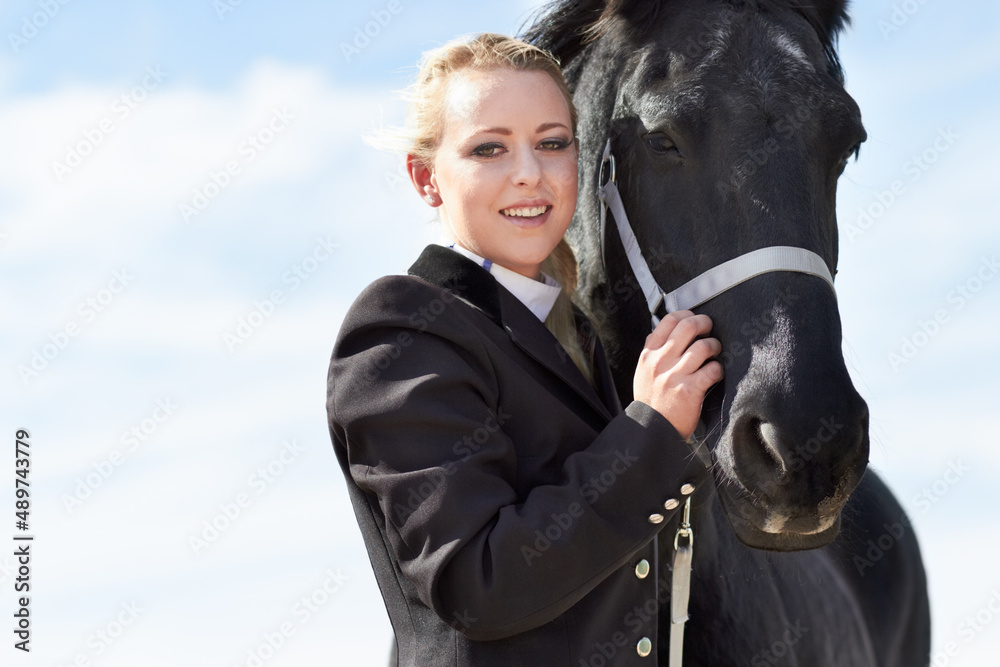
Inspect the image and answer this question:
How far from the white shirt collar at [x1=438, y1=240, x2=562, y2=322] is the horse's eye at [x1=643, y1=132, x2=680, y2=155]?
0.49 metres

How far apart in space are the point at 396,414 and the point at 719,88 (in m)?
1.22

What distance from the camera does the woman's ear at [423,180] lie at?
254 centimetres

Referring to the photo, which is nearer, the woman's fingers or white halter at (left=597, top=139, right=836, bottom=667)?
the woman's fingers

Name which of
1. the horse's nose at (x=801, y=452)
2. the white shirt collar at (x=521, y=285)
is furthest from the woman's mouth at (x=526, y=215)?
the horse's nose at (x=801, y=452)

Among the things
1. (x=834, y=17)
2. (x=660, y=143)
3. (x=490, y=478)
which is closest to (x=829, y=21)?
(x=834, y=17)

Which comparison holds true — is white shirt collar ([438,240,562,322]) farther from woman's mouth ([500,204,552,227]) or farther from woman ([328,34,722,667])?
woman's mouth ([500,204,552,227])

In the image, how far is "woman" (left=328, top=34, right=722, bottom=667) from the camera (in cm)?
191

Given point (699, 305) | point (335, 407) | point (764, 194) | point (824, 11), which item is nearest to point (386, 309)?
point (335, 407)

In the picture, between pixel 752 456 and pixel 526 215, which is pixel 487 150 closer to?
pixel 526 215

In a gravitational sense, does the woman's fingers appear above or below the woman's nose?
below

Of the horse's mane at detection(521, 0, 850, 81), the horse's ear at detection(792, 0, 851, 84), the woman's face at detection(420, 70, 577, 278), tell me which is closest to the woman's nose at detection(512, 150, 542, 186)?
the woman's face at detection(420, 70, 577, 278)

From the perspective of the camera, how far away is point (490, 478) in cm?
196

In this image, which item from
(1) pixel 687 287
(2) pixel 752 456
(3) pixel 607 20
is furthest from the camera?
(3) pixel 607 20

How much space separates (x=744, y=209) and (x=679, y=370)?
50cm
